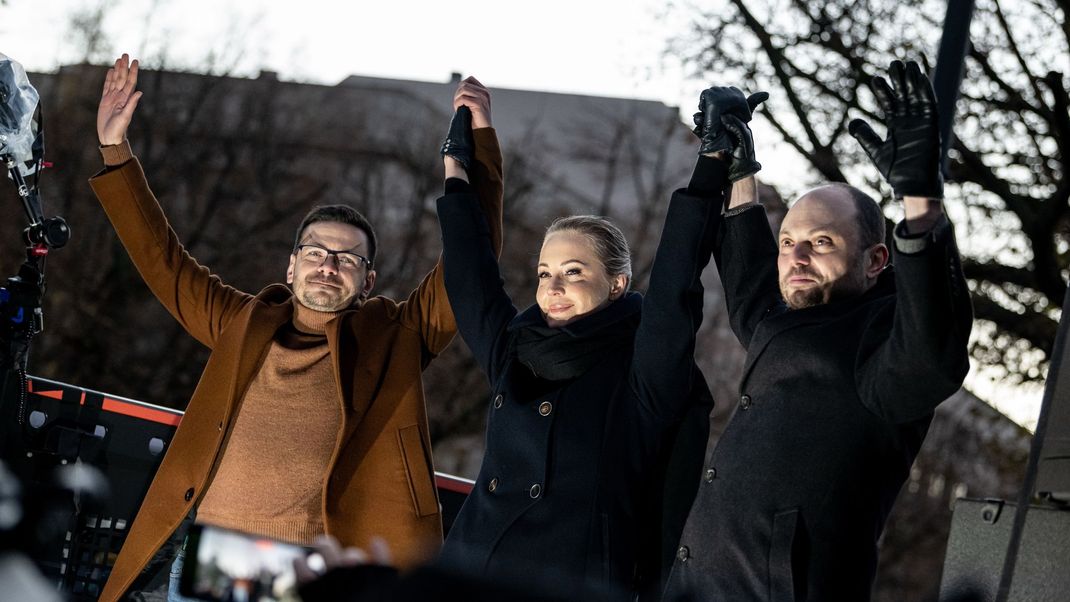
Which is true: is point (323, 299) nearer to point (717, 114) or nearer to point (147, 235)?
point (147, 235)

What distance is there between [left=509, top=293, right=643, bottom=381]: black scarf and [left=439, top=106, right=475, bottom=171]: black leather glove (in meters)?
0.93

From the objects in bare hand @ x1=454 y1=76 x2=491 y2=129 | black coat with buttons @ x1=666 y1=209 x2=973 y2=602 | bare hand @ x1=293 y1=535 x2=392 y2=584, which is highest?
bare hand @ x1=454 y1=76 x2=491 y2=129

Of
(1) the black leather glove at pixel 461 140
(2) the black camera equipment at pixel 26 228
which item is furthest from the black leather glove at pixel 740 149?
(2) the black camera equipment at pixel 26 228

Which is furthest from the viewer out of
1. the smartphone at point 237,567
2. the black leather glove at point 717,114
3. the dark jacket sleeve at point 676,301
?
the black leather glove at point 717,114

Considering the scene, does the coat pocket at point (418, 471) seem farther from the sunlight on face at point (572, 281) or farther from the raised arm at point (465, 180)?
the sunlight on face at point (572, 281)

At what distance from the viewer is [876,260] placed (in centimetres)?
404

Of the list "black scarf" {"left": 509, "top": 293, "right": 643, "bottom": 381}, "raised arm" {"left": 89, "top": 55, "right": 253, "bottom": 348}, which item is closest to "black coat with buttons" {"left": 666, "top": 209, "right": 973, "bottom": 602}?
"black scarf" {"left": 509, "top": 293, "right": 643, "bottom": 381}

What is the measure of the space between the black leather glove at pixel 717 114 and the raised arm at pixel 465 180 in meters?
1.07

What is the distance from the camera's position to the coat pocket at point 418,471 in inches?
191

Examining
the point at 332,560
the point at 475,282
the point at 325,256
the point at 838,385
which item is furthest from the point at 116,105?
the point at 332,560

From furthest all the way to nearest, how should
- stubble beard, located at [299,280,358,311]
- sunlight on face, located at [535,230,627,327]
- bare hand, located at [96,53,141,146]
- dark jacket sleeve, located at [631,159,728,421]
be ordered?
bare hand, located at [96,53,141,146] < stubble beard, located at [299,280,358,311] < sunlight on face, located at [535,230,627,327] < dark jacket sleeve, located at [631,159,728,421]

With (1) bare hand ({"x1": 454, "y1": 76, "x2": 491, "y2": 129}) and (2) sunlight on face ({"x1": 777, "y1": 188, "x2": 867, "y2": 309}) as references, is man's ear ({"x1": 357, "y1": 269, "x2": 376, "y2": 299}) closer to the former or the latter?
(1) bare hand ({"x1": 454, "y1": 76, "x2": 491, "y2": 129})

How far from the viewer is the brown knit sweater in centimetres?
478

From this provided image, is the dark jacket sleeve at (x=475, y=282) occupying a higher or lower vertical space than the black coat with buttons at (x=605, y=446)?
higher
